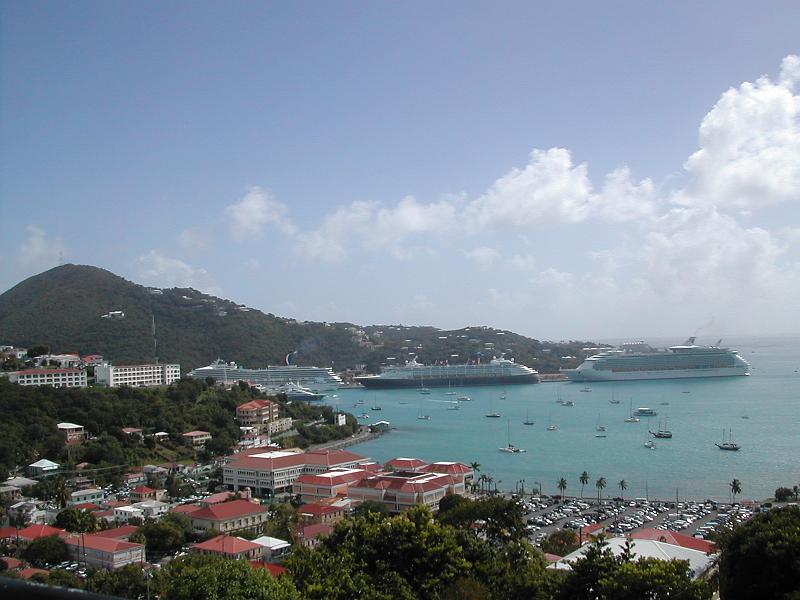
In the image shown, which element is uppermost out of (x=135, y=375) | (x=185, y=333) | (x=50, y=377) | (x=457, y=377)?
(x=185, y=333)

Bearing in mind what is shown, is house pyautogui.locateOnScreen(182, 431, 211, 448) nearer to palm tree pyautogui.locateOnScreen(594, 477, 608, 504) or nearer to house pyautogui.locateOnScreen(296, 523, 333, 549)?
house pyautogui.locateOnScreen(296, 523, 333, 549)

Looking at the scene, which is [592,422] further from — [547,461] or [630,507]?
[630,507]

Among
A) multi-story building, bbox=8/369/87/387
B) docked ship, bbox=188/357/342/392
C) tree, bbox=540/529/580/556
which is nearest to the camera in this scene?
tree, bbox=540/529/580/556

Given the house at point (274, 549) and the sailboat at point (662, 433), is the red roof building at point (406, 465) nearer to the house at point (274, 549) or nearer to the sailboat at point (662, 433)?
the house at point (274, 549)

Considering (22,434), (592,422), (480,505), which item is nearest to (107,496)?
(22,434)

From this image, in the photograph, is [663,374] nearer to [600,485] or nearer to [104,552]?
[600,485]

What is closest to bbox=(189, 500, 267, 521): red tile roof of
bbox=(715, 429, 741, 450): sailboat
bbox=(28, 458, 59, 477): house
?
bbox=(28, 458, 59, 477): house

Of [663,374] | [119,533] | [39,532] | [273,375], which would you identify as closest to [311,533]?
[119,533]
